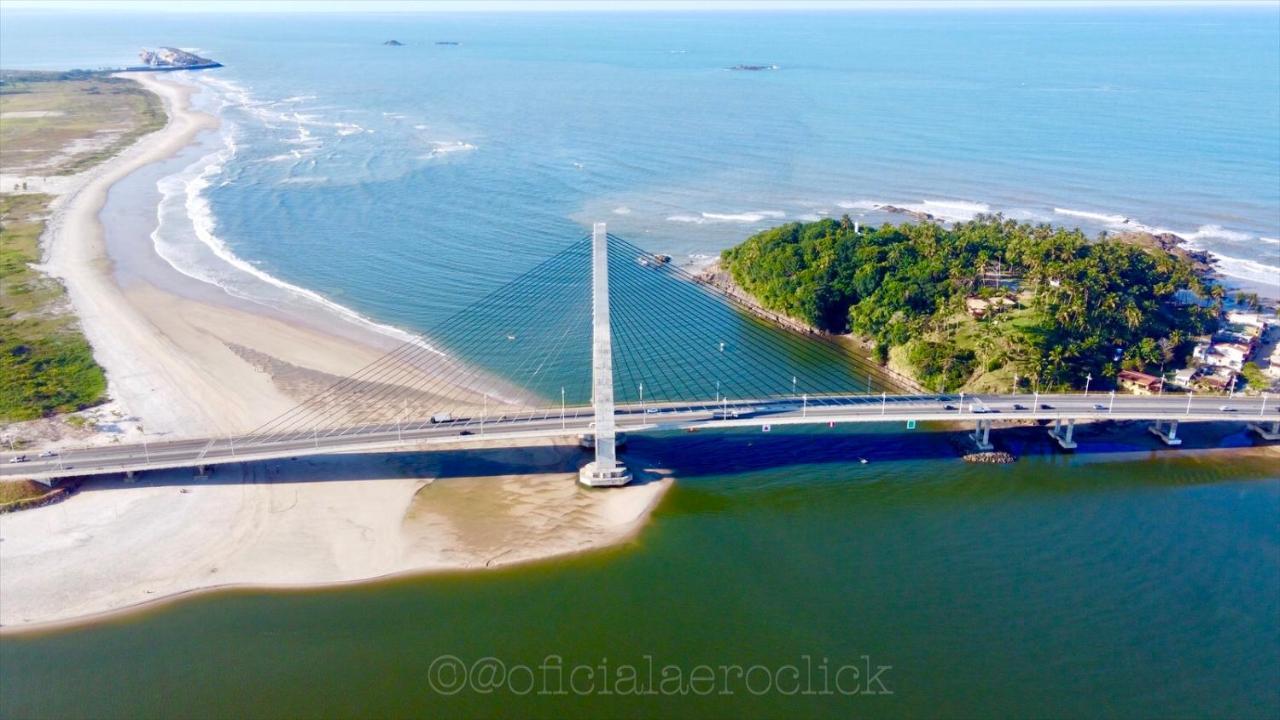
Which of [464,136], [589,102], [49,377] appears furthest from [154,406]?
[589,102]

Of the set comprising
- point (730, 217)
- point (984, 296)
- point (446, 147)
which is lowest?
point (984, 296)

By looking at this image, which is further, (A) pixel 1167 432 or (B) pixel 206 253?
(B) pixel 206 253

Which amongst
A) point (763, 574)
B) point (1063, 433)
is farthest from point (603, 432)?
point (1063, 433)

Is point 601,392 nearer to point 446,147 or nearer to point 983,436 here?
point 983,436

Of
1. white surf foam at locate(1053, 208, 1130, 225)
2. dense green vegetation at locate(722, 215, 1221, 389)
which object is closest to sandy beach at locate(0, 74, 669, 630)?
dense green vegetation at locate(722, 215, 1221, 389)

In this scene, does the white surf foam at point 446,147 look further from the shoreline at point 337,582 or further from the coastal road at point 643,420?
the shoreline at point 337,582

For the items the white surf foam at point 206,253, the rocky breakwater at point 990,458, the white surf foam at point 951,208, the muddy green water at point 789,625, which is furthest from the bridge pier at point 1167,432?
the white surf foam at point 206,253

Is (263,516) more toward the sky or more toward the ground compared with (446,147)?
more toward the ground
